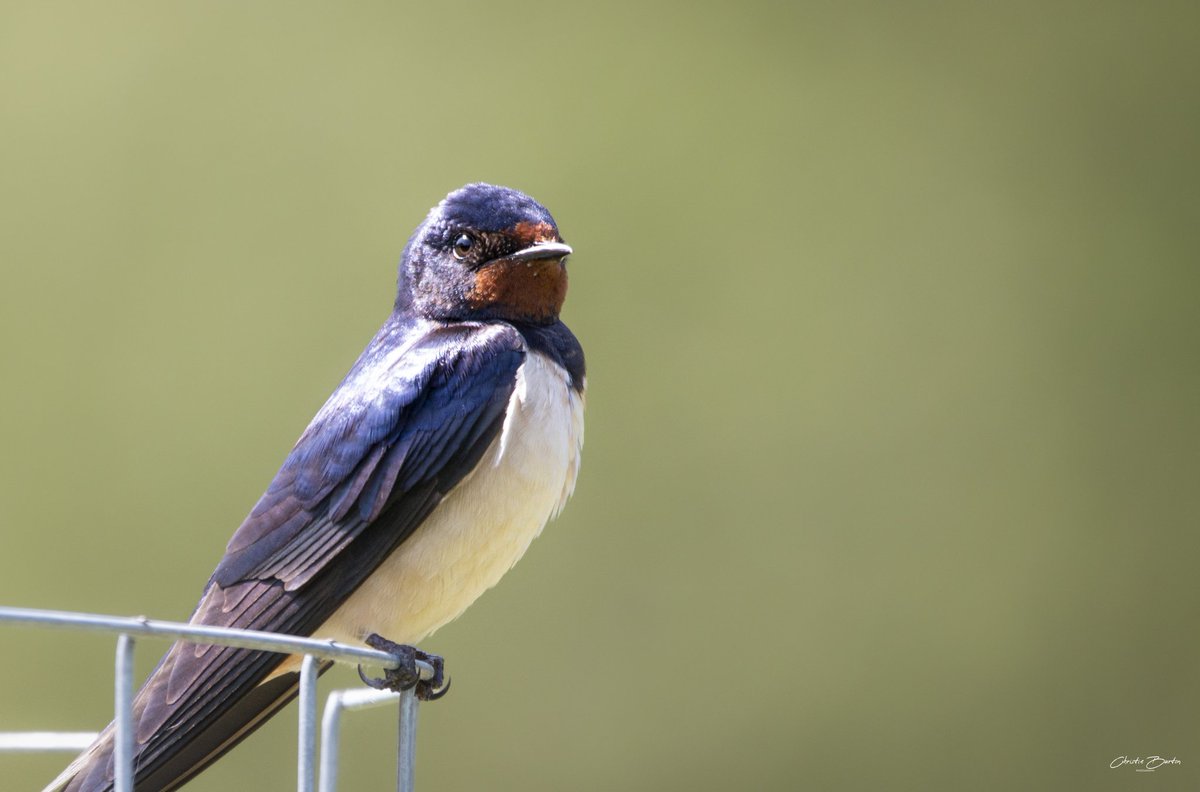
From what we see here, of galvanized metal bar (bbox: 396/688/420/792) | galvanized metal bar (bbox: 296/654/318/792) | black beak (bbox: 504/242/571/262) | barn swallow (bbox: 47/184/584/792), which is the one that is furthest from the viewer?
black beak (bbox: 504/242/571/262)

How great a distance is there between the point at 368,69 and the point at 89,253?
733mm

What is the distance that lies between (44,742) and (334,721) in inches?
13.1

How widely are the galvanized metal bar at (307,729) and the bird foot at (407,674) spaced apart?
0.29 meters

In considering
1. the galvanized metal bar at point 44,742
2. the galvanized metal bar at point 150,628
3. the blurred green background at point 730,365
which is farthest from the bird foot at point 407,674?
the blurred green background at point 730,365

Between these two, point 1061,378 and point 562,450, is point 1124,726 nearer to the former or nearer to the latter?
point 1061,378

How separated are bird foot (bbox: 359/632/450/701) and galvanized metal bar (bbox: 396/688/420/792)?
11 centimetres

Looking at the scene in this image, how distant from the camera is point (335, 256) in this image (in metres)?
3.53

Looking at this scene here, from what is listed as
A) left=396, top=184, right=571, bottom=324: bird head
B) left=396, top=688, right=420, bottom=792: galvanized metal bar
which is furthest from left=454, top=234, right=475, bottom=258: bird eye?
left=396, top=688, right=420, bottom=792: galvanized metal bar

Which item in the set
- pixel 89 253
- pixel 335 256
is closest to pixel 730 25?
pixel 335 256

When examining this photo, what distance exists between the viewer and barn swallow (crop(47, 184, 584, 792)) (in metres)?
1.59

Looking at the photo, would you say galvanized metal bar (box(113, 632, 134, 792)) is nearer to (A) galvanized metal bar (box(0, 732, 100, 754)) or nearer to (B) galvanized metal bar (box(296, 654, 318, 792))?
(B) galvanized metal bar (box(296, 654, 318, 792))

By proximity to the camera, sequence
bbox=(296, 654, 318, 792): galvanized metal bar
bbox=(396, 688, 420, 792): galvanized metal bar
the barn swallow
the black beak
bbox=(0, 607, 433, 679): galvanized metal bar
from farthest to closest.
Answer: the black beak
the barn swallow
bbox=(396, 688, 420, 792): galvanized metal bar
bbox=(296, 654, 318, 792): galvanized metal bar
bbox=(0, 607, 433, 679): galvanized metal bar

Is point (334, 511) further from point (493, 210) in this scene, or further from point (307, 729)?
point (307, 729)

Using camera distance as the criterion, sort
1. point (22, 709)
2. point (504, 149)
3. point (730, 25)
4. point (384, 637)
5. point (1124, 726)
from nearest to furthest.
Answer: point (384, 637) → point (22, 709) → point (1124, 726) → point (504, 149) → point (730, 25)
